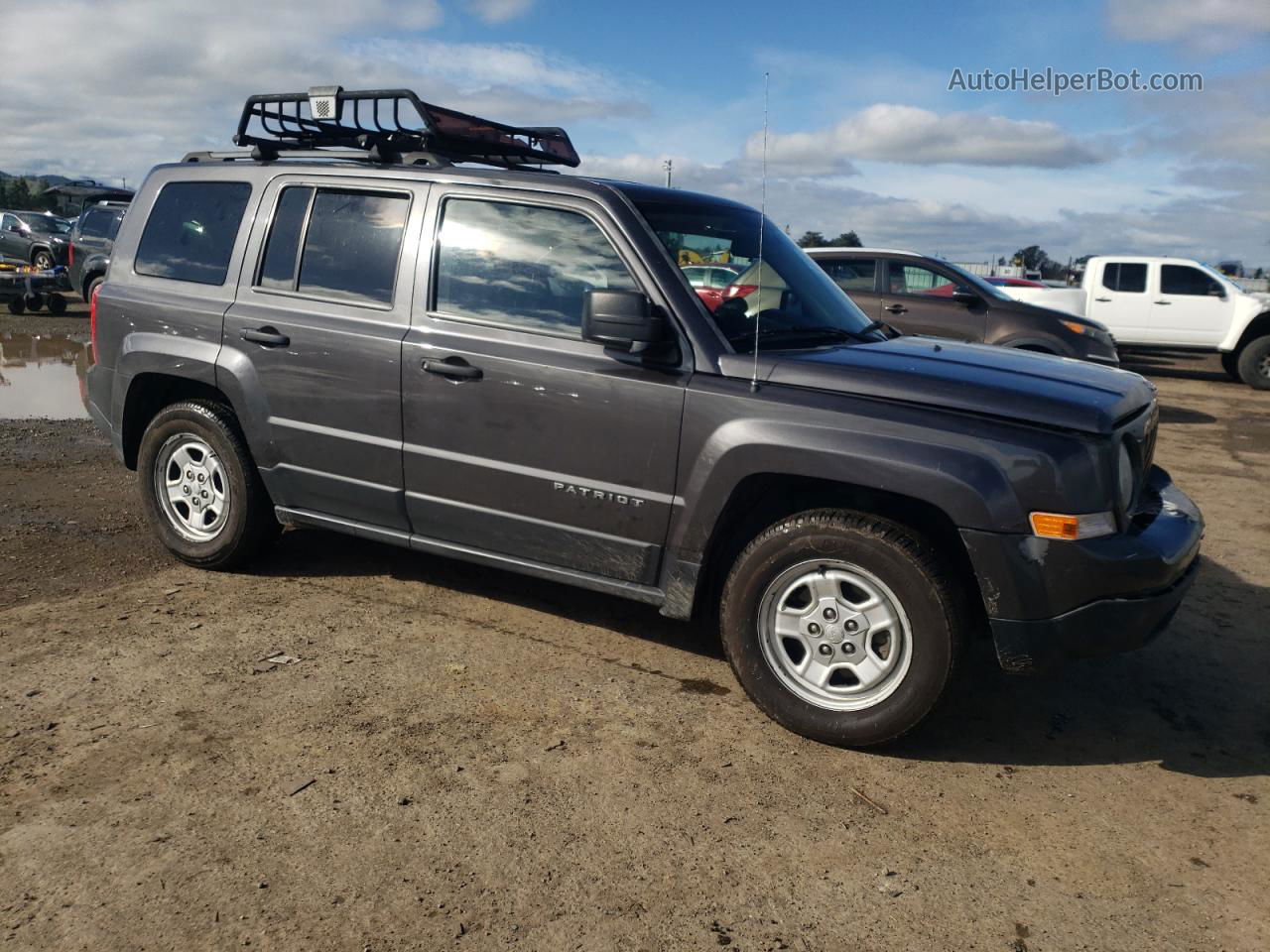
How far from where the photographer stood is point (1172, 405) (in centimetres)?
1324

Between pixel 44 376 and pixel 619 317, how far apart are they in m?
10.2

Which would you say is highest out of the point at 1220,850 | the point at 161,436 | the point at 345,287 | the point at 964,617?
the point at 345,287

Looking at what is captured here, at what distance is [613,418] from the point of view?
3.87m

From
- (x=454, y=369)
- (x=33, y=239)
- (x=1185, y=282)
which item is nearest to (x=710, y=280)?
(x=454, y=369)

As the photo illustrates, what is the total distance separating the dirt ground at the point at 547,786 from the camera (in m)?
2.66

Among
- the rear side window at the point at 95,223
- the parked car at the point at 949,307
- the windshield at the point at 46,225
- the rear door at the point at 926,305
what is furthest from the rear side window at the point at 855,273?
the windshield at the point at 46,225

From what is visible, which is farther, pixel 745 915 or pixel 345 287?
pixel 345 287

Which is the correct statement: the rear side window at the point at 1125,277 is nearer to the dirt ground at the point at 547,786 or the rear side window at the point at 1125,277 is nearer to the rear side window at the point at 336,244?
the dirt ground at the point at 547,786

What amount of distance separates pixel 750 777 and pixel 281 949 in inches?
60.6

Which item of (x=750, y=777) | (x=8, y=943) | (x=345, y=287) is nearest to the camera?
(x=8, y=943)

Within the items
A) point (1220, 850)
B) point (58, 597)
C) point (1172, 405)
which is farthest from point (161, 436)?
point (1172, 405)

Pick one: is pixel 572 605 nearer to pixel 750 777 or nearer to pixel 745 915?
pixel 750 777

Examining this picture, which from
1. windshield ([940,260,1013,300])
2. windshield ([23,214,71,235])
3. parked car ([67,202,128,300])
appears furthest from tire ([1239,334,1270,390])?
windshield ([23,214,71,235])

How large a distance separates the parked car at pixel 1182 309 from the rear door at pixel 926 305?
22.4ft
